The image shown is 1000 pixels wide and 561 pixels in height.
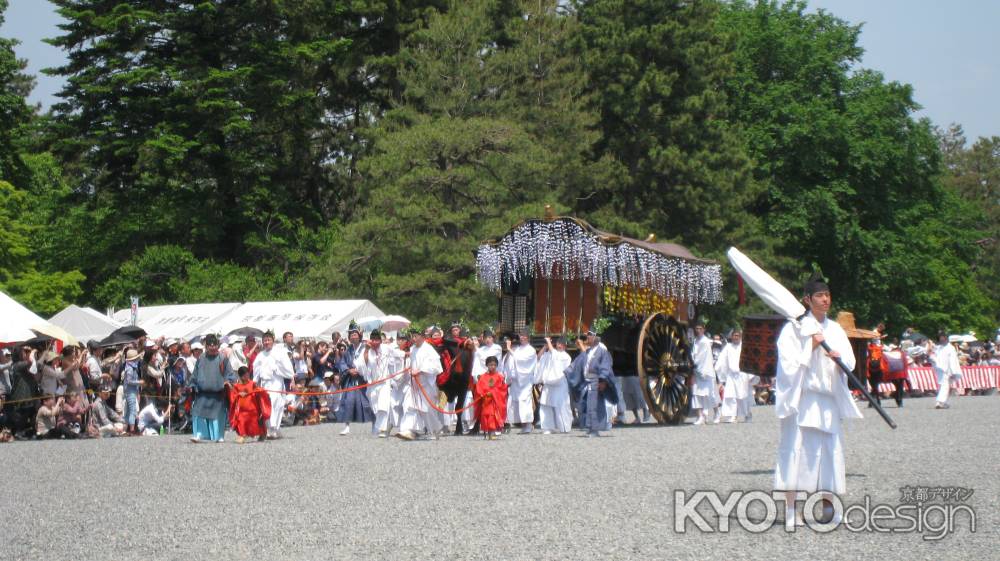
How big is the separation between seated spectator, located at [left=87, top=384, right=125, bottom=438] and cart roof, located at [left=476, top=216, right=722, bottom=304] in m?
7.32

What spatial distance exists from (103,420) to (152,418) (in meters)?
1.06

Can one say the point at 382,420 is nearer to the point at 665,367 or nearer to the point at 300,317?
the point at 665,367

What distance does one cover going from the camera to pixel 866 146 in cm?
4381

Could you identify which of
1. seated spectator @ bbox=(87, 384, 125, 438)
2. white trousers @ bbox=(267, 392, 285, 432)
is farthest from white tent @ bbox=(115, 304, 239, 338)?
white trousers @ bbox=(267, 392, 285, 432)

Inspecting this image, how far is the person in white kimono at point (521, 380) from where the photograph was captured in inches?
840

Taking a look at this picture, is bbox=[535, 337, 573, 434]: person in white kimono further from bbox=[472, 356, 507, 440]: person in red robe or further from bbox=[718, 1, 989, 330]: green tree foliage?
bbox=[718, 1, 989, 330]: green tree foliage

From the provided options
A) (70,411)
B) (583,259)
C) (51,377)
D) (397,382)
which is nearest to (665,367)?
(583,259)

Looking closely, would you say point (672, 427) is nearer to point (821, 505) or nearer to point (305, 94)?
point (821, 505)

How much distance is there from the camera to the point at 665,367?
70.7 ft

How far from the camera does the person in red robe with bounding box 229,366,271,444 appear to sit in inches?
765

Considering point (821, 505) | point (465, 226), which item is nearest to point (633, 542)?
point (821, 505)

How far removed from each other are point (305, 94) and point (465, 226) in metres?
10.6

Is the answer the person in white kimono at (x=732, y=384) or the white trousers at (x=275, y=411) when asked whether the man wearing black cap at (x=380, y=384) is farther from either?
the person in white kimono at (x=732, y=384)

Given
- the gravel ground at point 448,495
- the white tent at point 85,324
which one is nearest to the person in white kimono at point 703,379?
the gravel ground at point 448,495
